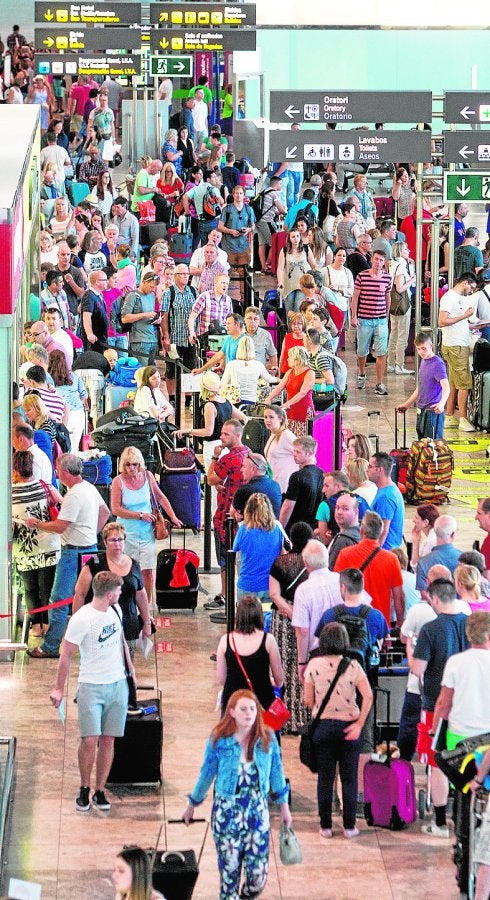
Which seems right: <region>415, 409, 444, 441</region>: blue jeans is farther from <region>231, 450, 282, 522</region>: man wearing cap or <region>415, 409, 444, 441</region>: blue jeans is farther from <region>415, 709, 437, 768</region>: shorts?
<region>415, 709, 437, 768</region>: shorts

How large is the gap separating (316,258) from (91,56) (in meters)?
9.42

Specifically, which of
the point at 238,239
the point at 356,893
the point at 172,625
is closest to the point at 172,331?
the point at 238,239

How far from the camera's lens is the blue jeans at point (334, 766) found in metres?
9.67

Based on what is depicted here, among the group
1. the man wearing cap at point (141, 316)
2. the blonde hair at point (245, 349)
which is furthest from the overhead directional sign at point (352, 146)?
the blonde hair at point (245, 349)

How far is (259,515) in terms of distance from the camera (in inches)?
450

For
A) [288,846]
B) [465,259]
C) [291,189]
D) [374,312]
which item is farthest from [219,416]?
[291,189]

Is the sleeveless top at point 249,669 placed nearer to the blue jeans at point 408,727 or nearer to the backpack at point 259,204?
the blue jeans at point 408,727

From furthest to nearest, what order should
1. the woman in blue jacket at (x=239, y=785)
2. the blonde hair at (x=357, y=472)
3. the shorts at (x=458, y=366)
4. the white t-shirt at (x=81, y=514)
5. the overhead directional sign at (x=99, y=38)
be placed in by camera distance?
the overhead directional sign at (x=99, y=38) → the shorts at (x=458, y=366) → the blonde hair at (x=357, y=472) → the white t-shirt at (x=81, y=514) → the woman in blue jacket at (x=239, y=785)

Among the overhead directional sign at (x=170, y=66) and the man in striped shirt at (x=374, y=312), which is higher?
the overhead directional sign at (x=170, y=66)

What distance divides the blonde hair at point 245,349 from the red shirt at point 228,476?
Result: 313cm

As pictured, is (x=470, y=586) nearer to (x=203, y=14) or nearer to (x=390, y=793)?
(x=390, y=793)

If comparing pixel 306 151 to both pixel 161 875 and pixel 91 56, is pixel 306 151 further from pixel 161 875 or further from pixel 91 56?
pixel 161 875

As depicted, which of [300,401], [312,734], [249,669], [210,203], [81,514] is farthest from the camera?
[210,203]

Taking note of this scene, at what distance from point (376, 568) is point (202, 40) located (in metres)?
18.7
